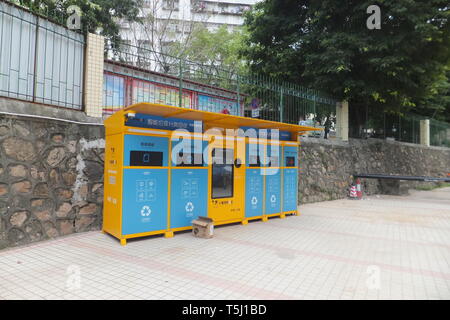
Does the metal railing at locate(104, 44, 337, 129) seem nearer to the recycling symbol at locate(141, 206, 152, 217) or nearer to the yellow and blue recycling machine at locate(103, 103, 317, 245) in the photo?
the yellow and blue recycling machine at locate(103, 103, 317, 245)

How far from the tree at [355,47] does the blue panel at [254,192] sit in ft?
18.3

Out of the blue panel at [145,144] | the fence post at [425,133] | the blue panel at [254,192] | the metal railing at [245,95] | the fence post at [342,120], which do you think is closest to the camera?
the blue panel at [145,144]

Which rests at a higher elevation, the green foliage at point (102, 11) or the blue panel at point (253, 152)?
the green foliage at point (102, 11)

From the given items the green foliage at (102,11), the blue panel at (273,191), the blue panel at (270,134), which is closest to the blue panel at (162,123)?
the blue panel at (270,134)

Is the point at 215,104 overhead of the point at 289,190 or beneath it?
overhead

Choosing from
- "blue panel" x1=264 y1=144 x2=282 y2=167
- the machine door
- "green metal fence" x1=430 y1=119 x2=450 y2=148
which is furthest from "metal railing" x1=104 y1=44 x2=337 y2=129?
"green metal fence" x1=430 y1=119 x2=450 y2=148

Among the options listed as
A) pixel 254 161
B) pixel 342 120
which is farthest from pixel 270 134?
pixel 342 120

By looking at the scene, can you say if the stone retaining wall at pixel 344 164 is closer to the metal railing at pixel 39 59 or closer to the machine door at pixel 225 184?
the machine door at pixel 225 184

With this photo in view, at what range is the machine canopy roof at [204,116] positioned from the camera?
4974 mm

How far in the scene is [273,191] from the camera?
303 inches

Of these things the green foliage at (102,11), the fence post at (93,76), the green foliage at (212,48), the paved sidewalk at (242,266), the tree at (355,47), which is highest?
the green foliage at (212,48)

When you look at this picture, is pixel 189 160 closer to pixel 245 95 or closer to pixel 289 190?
pixel 289 190

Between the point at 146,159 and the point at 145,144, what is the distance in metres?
0.27

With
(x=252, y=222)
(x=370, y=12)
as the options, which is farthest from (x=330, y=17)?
(x=252, y=222)
